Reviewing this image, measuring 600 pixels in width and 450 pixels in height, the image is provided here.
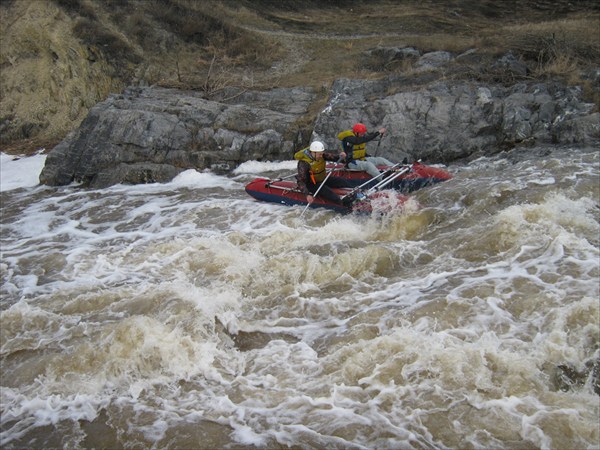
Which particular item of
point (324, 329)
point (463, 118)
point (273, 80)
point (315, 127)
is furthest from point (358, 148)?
point (273, 80)

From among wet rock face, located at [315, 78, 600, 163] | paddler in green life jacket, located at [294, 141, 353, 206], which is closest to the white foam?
wet rock face, located at [315, 78, 600, 163]

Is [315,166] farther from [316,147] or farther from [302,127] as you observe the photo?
[302,127]

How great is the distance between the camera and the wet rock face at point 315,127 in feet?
41.5

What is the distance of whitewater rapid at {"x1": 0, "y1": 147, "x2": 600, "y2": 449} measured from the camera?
16.0ft

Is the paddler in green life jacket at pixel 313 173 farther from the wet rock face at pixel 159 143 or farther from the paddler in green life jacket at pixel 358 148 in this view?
the wet rock face at pixel 159 143

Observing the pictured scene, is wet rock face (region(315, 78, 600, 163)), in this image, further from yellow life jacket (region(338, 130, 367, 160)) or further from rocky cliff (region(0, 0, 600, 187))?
yellow life jacket (region(338, 130, 367, 160))

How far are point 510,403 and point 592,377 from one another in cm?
87

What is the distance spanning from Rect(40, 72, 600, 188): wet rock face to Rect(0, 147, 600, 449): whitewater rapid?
9.47ft

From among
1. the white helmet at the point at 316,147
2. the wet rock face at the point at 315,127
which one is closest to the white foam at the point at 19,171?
the wet rock face at the point at 315,127

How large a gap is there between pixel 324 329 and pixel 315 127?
8.17 meters

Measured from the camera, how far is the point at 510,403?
191 inches

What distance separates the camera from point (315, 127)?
13.7 meters

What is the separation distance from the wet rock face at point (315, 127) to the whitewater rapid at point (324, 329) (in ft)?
9.47

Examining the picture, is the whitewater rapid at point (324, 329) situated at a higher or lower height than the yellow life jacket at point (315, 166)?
lower
